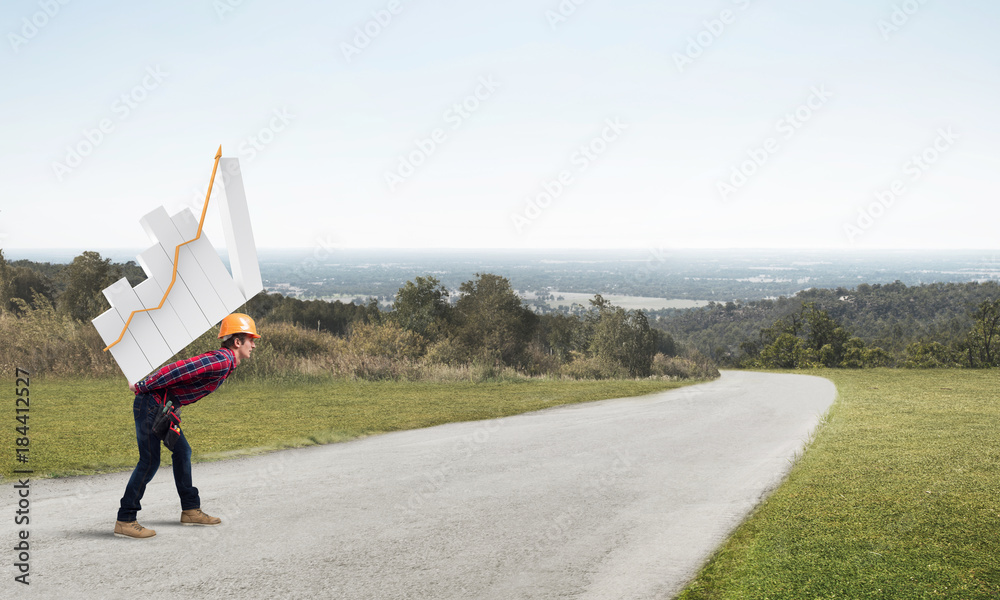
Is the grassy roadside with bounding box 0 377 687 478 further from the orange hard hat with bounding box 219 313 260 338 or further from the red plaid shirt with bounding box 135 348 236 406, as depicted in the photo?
the orange hard hat with bounding box 219 313 260 338

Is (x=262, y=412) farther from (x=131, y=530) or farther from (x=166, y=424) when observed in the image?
(x=166, y=424)

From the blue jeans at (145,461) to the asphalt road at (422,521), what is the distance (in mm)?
295

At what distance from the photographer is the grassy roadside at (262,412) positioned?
820 cm

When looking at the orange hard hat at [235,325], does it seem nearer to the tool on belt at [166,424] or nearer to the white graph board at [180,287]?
the white graph board at [180,287]

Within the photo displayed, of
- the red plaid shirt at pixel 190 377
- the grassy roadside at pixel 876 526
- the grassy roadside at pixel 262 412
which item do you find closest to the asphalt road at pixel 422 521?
the grassy roadside at pixel 876 526

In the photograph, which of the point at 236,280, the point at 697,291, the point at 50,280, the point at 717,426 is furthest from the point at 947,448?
the point at 697,291

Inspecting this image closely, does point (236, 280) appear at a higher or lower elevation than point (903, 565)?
higher

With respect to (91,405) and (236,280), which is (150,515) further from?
(91,405)

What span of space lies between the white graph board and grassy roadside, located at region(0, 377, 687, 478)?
359 cm

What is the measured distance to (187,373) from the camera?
16.3ft

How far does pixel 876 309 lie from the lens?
58.6 m

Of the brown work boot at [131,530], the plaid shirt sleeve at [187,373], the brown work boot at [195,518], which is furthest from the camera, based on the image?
the brown work boot at [195,518]

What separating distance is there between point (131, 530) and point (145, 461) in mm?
591

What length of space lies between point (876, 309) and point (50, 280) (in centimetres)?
6582
